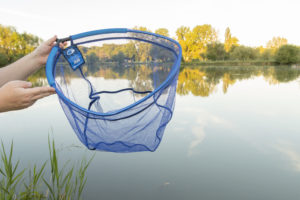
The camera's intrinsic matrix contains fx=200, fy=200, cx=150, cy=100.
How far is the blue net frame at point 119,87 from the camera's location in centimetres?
126

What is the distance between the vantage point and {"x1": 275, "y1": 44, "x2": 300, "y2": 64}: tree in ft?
100

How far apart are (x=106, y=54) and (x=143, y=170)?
5.29ft

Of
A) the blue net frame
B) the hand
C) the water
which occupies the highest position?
the hand

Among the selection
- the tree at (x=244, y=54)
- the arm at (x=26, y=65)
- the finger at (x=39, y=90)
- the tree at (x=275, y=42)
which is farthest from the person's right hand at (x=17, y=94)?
the tree at (x=275, y=42)

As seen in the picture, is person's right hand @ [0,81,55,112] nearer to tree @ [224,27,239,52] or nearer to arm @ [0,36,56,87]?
arm @ [0,36,56,87]

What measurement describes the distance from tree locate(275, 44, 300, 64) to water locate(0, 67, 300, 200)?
1219 inches

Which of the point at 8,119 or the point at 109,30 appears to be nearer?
the point at 109,30

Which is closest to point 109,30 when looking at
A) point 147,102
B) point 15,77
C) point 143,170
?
point 147,102

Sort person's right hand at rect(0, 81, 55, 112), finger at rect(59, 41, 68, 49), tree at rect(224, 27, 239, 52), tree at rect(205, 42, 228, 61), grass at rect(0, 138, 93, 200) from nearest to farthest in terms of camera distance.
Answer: person's right hand at rect(0, 81, 55, 112) < finger at rect(59, 41, 68, 49) < grass at rect(0, 138, 93, 200) < tree at rect(205, 42, 228, 61) < tree at rect(224, 27, 239, 52)

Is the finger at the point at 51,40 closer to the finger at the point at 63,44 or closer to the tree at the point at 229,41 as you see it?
the finger at the point at 63,44

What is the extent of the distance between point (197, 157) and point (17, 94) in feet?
8.64

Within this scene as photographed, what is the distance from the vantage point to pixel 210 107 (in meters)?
6.21

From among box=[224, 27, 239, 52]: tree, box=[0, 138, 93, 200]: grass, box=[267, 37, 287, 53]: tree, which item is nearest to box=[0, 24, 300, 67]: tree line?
box=[224, 27, 239, 52]: tree

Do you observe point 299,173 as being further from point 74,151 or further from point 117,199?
point 74,151
